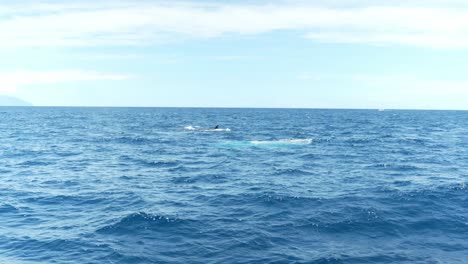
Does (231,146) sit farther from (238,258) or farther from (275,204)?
(238,258)

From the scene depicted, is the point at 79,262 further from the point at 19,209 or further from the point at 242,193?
the point at 242,193

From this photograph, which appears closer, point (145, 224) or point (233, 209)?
point (145, 224)

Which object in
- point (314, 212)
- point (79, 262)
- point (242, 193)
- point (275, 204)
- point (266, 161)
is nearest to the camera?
point (79, 262)

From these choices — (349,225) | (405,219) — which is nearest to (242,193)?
(349,225)

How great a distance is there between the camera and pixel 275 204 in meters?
26.8

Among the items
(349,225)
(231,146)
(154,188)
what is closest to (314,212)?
(349,225)

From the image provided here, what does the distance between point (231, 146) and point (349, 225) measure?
37483 mm

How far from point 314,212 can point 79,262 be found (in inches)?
563

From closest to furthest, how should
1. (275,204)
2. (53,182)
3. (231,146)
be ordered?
(275,204) → (53,182) → (231,146)

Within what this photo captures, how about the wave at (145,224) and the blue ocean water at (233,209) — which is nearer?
the blue ocean water at (233,209)

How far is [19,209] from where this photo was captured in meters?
25.3

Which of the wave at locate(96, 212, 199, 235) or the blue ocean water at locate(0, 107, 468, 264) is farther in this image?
the wave at locate(96, 212, 199, 235)

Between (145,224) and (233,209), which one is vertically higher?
(233,209)

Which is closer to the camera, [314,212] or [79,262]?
[79,262]
